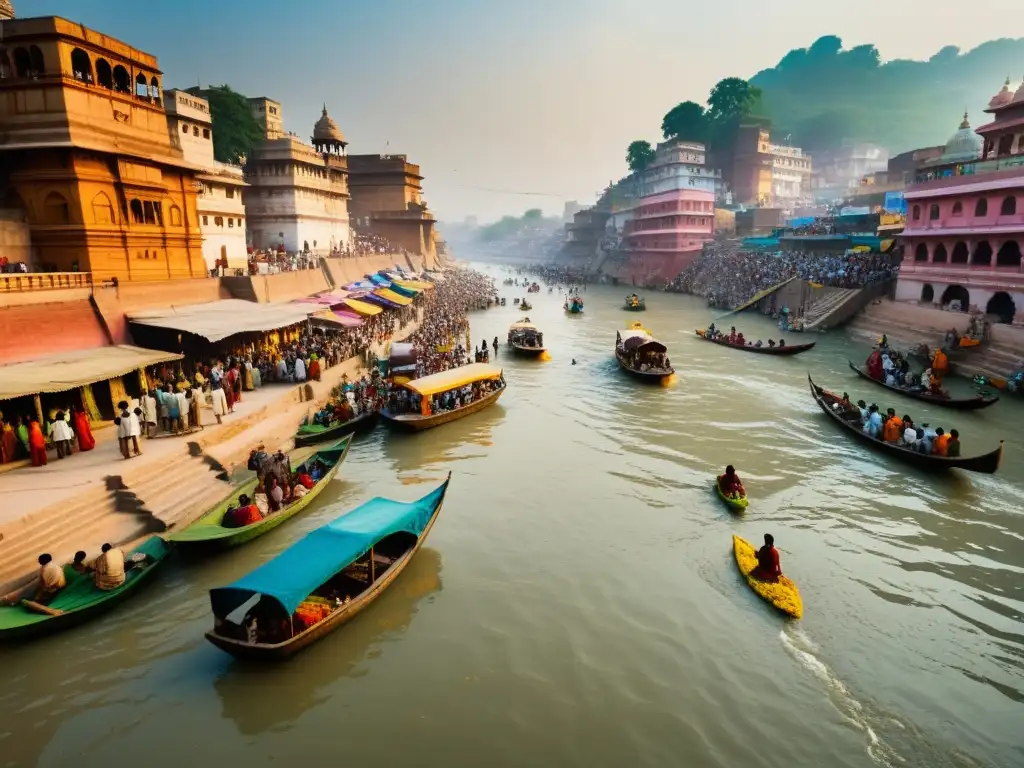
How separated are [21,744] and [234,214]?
26347mm

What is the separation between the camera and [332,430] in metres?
17.1

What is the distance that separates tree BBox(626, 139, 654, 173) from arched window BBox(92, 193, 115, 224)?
81641 mm

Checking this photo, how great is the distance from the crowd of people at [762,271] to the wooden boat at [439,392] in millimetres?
28006

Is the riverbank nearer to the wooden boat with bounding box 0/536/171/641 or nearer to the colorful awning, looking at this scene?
the wooden boat with bounding box 0/536/171/641

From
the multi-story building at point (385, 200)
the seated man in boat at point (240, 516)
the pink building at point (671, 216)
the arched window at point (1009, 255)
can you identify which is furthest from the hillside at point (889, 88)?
the seated man in boat at point (240, 516)

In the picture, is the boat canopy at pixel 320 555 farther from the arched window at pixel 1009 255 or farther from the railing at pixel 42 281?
the arched window at pixel 1009 255

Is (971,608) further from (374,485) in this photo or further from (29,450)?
(29,450)

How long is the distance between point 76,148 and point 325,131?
110 ft

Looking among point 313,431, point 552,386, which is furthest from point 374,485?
point 552,386

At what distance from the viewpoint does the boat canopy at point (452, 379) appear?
1855cm

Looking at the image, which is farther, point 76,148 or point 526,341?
point 526,341

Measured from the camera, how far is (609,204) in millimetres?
97938

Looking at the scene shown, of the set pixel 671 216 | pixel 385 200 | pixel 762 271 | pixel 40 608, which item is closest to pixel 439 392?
pixel 40 608

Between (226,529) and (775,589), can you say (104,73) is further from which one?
(775,589)
